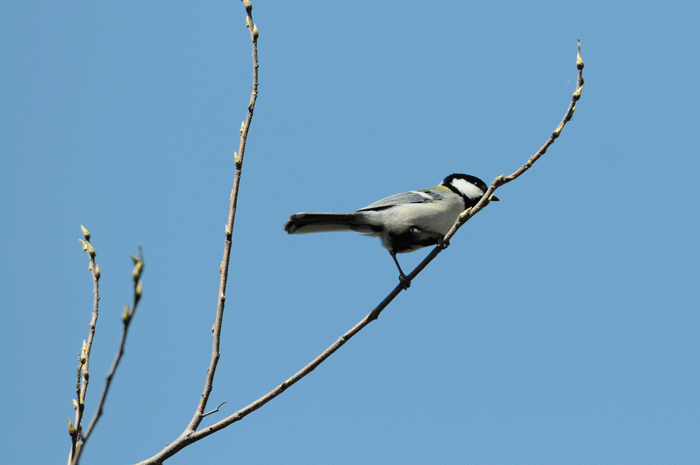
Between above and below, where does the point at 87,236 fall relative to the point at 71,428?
above

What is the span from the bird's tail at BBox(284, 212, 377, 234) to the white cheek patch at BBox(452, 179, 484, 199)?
4.73 ft

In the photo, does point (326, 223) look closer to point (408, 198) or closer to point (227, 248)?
point (408, 198)

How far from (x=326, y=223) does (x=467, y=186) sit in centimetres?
210

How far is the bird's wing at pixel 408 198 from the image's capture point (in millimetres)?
5293

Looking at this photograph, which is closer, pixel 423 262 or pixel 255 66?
pixel 255 66

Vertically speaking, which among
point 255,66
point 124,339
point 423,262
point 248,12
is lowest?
point 124,339

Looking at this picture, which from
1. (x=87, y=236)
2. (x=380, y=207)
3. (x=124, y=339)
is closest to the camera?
(x=124, y=339)

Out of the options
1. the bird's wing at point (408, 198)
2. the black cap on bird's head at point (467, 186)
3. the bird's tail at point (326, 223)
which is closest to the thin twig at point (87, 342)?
the bird's tail at point (326, 223)

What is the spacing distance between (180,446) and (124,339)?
1.56m

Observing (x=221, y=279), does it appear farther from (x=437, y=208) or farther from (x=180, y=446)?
(x=437, y=208)

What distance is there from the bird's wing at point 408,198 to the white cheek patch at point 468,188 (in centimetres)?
64

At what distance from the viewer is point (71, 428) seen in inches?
73.8

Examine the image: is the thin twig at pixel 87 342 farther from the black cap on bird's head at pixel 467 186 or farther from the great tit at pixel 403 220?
the black cap on bird's head at pixel 467 186

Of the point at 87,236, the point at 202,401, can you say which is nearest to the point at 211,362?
the point at 202,401
